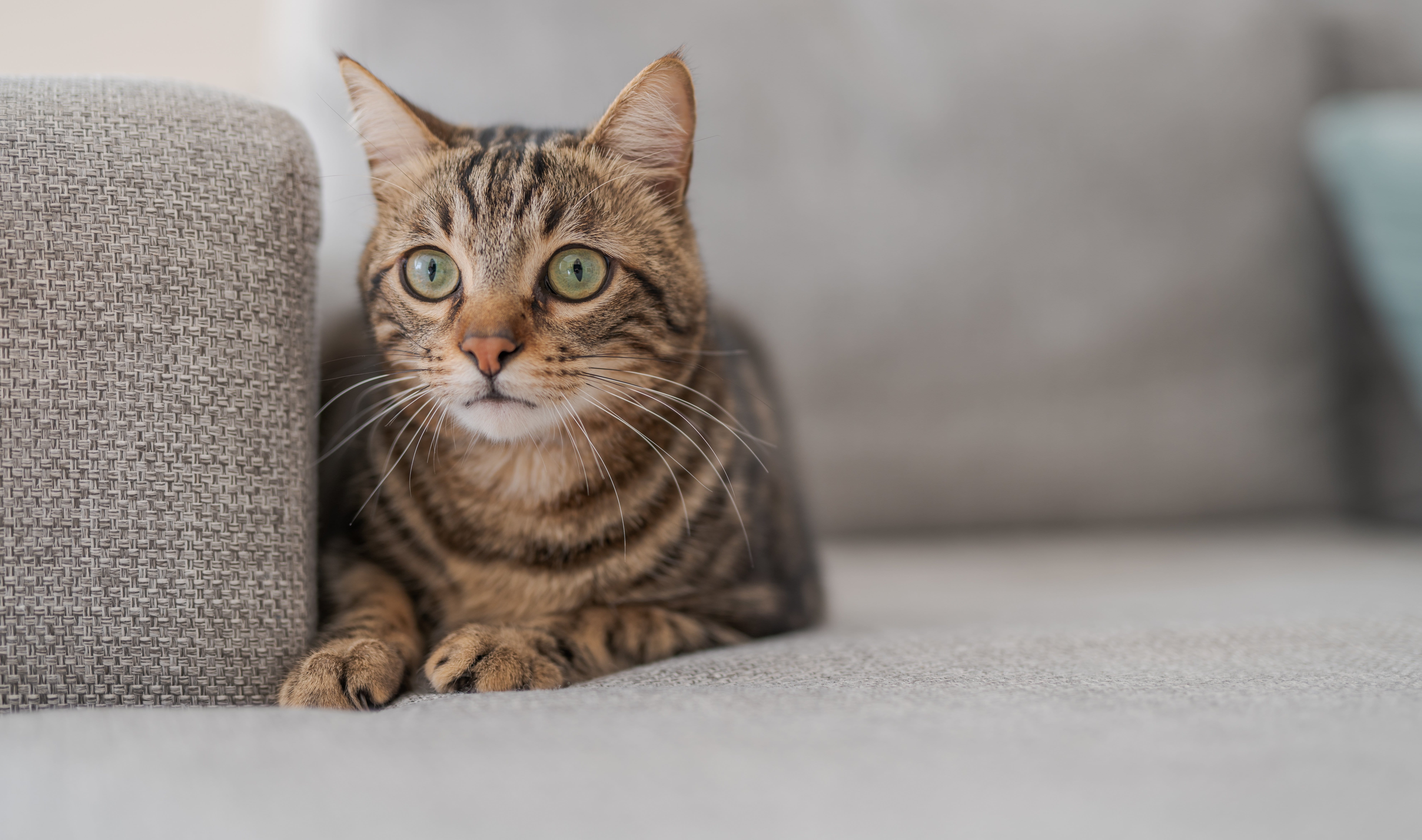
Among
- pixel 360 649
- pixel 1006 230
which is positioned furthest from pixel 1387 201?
pixel 360 649

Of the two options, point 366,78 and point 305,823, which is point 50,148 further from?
point 305,823

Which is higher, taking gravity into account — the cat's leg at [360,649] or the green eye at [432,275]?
the green eye at [432,275]

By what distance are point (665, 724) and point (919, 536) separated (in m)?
1.22

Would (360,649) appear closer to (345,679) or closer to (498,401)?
(345,679)

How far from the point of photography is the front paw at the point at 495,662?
2.33ft

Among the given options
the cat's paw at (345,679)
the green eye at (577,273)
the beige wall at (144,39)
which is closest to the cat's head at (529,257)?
the green eye at (577,273)

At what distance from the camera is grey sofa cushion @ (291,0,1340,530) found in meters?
1.58

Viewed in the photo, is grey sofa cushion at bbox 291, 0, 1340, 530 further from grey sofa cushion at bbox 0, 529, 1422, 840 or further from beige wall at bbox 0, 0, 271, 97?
grey sofa cushion at bbox 0, 529, 1422, 840

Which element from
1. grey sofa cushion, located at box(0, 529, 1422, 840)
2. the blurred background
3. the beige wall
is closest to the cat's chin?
grey sofa cushion, located at box(0, 529, 1422, 840)

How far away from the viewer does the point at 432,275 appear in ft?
2.86

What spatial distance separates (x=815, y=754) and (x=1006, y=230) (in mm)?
1303

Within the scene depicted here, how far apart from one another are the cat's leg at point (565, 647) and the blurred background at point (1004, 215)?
2.42 feet

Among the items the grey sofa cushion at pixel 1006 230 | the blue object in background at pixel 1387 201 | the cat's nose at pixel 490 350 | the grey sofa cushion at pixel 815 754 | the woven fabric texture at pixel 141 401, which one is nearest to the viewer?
the grey sofa cushion at pixel 815 754

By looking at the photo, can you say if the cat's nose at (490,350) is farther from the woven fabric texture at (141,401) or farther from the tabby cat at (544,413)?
the woven fabric texture at (141,401)
